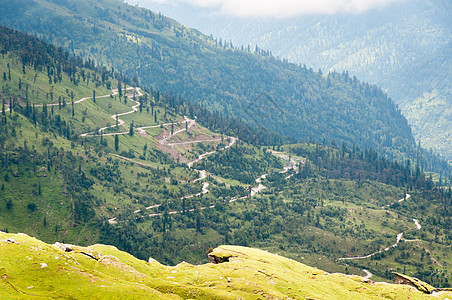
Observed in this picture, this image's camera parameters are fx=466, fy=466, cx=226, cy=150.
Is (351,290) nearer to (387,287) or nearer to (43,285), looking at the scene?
(387,287)

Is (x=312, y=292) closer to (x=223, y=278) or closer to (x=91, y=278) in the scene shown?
(x=223, y=278)

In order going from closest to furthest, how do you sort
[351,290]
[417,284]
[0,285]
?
[0,285] → [351,290] → [417,284]

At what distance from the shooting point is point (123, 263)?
83.8m

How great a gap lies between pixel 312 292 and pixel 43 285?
152 ft

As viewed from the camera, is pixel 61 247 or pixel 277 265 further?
pixel 277 265

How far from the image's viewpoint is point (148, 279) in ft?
259

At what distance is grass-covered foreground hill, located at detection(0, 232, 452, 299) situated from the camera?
214 ft

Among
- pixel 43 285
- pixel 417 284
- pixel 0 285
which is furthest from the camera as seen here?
pixel 417 284

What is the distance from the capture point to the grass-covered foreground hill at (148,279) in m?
65.4

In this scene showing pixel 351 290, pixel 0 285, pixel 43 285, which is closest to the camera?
pixel 0 285

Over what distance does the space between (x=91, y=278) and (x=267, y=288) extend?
29.7 metres

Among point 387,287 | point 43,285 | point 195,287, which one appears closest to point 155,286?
point 195,287

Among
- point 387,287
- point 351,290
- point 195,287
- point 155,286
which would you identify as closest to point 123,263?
point 155,286

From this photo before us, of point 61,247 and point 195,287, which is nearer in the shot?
point 195,287
